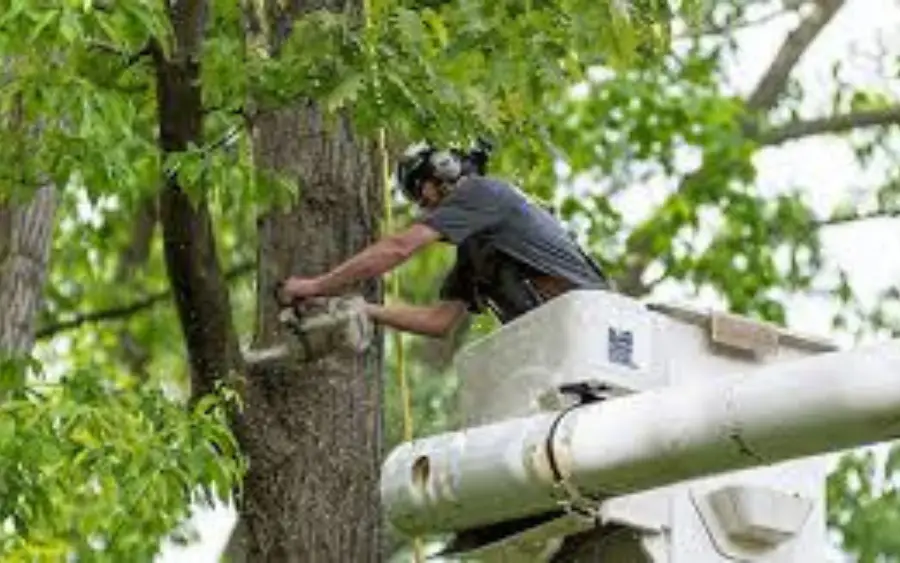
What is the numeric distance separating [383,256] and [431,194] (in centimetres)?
35

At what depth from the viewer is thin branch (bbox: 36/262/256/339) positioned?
13758mm

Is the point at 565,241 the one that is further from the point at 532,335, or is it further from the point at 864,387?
the point at 864,387

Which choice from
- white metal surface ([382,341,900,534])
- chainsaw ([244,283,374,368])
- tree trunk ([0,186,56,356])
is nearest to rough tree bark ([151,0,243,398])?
chainsaw ([244,283,374,368])

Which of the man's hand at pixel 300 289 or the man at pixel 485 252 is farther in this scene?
the man's hand at pixel 300 289

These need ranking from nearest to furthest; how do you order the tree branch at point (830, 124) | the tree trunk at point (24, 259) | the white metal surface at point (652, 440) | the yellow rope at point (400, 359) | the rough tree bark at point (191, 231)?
the white metal surface at point (652, 440), the yellow rope at point (400, 359), the rough tree bark at point (191, 231), the tree trunk at point (24, 259), the tree branch at point (830, 124)

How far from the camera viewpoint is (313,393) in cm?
695

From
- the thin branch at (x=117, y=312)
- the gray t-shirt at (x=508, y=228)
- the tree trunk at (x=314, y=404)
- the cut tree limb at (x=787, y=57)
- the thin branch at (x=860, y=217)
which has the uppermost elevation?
the gray t-shirt at (x=508, y=228)

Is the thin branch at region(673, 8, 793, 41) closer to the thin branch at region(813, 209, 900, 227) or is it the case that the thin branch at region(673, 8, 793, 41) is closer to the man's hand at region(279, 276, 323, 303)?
the thin branch at region(813, 209, 900, 227)

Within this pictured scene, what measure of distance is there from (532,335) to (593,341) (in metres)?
0.20

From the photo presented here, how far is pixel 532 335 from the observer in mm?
5684

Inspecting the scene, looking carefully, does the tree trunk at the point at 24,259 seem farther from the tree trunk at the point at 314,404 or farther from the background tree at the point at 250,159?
the tree trunk at the point at 314,404

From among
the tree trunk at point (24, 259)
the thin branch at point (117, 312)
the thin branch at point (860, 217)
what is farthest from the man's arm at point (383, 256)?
the thin branch at point (860, 217)

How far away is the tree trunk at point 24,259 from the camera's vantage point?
32.1ft

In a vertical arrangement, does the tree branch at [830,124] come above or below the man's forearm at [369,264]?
below
